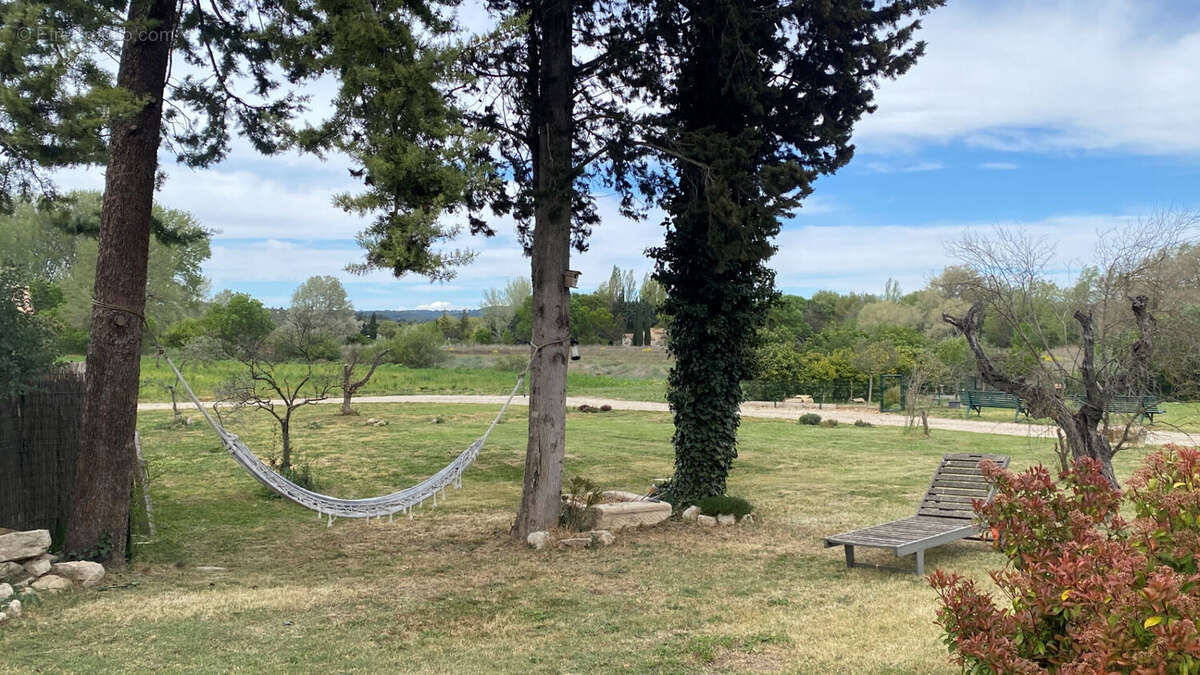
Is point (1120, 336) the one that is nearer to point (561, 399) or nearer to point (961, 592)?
point (561, 399)

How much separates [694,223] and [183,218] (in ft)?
114

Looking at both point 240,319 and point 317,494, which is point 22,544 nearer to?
point 317,494

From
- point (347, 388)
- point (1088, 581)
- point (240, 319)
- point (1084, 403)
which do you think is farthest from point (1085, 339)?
point (240, 319)

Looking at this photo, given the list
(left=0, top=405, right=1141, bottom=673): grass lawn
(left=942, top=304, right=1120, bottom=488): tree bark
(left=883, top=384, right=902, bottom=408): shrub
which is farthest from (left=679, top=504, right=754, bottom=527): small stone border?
(left=883, top=384, right=902, bottom=408): shrub

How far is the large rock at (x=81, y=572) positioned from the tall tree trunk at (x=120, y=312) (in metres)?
0.42

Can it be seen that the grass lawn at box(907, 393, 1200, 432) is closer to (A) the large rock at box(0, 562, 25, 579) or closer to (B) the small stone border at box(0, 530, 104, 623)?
(B) the small stone border at box(0, 530, 104, 623)

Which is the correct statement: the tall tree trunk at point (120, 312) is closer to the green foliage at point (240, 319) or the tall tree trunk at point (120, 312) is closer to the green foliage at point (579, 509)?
the green foliage at point (579, 509)

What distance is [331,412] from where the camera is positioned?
2045cm

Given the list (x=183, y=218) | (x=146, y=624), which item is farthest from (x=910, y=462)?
(x=183, y=218)

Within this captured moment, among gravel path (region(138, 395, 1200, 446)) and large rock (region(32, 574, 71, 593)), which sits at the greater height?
gravel path (region(138, 395, 1200, 446))

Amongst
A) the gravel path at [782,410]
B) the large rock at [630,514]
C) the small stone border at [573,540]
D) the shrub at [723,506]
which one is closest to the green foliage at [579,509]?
the large rock at [630,514]

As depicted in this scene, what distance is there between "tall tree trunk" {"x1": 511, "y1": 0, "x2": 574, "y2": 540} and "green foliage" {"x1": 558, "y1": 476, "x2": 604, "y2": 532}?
0.17m

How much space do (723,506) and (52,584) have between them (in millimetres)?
5688

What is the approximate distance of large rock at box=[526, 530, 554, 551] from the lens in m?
7.16
